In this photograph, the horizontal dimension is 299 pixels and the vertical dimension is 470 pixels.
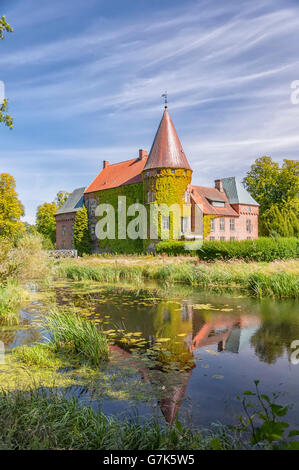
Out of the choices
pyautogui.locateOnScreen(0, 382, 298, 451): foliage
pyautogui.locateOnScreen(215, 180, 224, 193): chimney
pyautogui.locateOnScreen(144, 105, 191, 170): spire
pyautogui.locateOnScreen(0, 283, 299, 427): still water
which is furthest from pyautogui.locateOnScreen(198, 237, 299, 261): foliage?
pyautogui.locateOnScreen(215, 180, 224, 193): chimney

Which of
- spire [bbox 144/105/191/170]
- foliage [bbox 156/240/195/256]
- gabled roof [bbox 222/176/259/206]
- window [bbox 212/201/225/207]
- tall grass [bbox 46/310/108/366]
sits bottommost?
tall grass [bbox 46/310/108/366]

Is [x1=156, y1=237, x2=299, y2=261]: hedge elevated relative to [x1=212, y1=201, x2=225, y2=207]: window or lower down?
lower down

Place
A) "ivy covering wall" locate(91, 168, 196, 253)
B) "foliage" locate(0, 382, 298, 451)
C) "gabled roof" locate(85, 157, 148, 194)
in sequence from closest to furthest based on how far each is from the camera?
"foliage" locate(0, 382, 298, 451) → "ivy covering wall" locate(91, 168, 196, 253) → "gabled roof" locate(85, 157, 148, 194)

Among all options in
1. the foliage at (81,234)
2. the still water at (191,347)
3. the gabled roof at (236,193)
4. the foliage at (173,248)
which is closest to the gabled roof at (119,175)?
the foliage at (81,234)

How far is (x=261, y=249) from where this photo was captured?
1688cm

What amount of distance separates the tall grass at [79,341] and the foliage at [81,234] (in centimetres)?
3006

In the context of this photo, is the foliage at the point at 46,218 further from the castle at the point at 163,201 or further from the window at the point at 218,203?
the window at the point at 218,203

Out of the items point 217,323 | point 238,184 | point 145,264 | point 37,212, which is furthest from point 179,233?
point 37,212

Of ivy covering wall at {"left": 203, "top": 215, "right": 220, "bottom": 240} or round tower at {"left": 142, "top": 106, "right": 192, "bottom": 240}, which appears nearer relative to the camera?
round tower at {"left": 142, "top": 106, "right": 192, "bottom": 240}

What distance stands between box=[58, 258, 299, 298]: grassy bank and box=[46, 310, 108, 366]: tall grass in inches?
283

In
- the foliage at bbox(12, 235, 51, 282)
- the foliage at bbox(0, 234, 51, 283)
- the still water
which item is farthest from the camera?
the foliage at bbox(12, 235, 51, 282)

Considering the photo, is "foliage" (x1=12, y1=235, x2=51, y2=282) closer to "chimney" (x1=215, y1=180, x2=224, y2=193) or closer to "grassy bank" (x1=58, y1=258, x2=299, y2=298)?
"grassy bank" (x1=58, y1=258, x2=299, y2=298)

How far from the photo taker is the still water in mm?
4117

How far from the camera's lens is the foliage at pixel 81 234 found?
3616 cm
